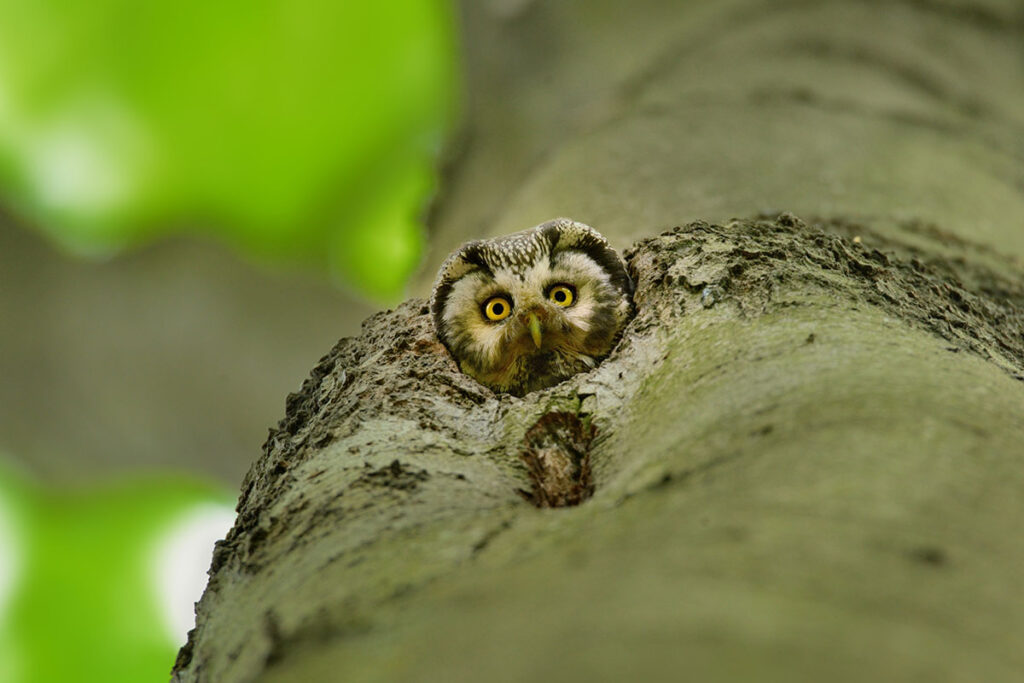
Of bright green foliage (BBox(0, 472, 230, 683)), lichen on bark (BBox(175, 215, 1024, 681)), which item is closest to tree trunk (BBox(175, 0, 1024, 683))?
lichen on bark (BBox(175, 215, 1024, 681))

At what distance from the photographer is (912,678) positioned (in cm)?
62

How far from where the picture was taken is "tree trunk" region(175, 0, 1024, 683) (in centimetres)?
71

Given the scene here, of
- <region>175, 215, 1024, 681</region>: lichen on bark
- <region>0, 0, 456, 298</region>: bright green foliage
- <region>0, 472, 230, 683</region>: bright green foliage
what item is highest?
<region>0, 0, 456, 298</region>: bright green foliage

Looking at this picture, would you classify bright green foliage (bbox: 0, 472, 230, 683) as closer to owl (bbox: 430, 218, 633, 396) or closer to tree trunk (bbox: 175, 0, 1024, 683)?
owl (bbox: 430, 218, 633, 396)

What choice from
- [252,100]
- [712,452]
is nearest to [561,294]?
[712,452]

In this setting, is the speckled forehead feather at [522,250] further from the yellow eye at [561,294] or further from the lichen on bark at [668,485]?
the lichen on bark at [668,485]

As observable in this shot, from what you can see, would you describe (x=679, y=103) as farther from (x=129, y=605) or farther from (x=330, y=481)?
(x=129, y=605)

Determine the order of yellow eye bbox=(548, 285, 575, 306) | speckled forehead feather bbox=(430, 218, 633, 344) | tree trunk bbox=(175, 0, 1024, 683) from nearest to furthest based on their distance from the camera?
tree trunk bbox=(175, 0, 1024, 683), speckled forehead feather bbox=(430, 218, 633, 344), yellow eye bbox=(548, 285, 575, 306)

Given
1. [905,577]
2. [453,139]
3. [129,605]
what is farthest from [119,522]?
[905,577]

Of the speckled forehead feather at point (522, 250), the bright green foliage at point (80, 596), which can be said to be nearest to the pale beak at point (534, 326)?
the speckled forehead feather at point (522, 250)

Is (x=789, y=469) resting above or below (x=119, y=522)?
below

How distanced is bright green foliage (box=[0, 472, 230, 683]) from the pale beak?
2.20 m

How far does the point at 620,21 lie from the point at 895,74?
2.56 ft

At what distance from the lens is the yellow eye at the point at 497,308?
2055 mm
